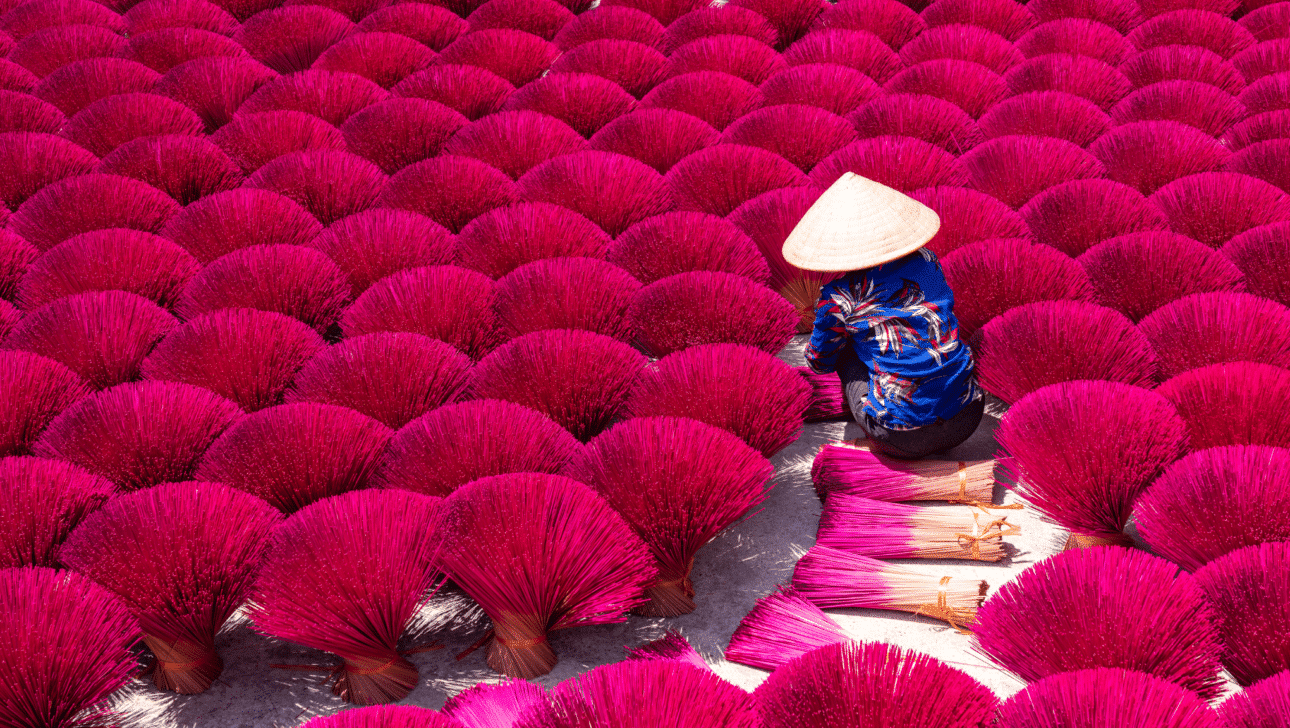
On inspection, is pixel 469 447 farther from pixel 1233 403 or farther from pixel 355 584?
pixel 1233 403

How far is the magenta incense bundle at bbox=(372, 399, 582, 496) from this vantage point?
1.61 metres

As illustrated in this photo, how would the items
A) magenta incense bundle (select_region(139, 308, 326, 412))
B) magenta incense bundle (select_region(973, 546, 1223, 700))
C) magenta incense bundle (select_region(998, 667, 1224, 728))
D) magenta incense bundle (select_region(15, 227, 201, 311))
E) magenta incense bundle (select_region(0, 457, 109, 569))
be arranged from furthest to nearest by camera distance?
magenta incense bundle (select_region(15, 227, 201, 311)), magenta incense bundle (select_region(139, 308, 326, 412)), magenta incense bundle (select_region(0, 457, 109, 569)), magenta incense bundle (select_region(973, 546, 1223, 700)), magenta incense bundle (select_region(998, 667, 1224, 728))

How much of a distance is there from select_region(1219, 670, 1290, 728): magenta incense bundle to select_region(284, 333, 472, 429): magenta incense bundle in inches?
45.7

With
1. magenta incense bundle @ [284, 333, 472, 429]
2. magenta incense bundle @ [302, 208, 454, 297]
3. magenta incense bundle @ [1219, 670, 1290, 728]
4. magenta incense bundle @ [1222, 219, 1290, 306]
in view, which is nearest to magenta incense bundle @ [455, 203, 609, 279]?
magenta incense bundle @ [302, 208, 454, 297]

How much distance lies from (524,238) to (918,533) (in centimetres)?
93

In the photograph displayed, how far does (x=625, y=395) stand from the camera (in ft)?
5.93

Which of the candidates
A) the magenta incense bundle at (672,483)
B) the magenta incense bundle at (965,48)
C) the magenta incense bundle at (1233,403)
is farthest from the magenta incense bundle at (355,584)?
the magenta incense bundle at (965,48)

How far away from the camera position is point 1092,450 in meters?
1.58

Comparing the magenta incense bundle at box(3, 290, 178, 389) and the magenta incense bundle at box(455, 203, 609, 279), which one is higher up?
the magenta incense bundle at box(455, 203, 609, 279)

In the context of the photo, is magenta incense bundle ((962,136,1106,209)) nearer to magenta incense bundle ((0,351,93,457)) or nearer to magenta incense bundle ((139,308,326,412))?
magenta incense bundle ((139,308,326,412))

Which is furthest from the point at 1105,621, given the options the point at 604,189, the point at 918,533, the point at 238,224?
the point at 238,224

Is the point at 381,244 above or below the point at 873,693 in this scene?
above

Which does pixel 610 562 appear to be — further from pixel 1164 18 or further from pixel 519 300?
pixel 1164 18

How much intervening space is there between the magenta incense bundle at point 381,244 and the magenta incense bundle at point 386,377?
0.99 ft
